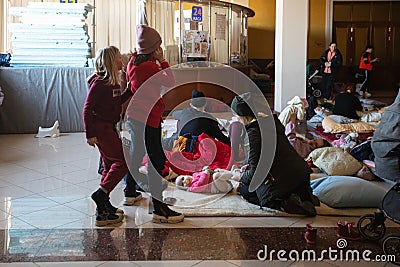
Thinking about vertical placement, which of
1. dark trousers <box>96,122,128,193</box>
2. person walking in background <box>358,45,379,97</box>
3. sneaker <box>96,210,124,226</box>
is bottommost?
sneaker <box>96,210,124,226</box>

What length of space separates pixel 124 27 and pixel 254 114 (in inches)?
250

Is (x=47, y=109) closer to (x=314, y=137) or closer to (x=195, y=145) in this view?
(x=195, y=145)

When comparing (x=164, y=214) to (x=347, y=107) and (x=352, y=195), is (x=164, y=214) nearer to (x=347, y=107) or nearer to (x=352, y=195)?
(x=352, y=195)

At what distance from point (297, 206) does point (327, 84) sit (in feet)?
26.5

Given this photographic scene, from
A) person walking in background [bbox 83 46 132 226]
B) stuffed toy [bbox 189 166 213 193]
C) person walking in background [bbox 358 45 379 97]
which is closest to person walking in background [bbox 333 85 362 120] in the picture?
stuffed toy [bbox 189 166 213 193]

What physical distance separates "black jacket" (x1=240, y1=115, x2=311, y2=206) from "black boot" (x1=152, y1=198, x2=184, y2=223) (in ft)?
1.90

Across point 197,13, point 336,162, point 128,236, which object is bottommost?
point 128,236

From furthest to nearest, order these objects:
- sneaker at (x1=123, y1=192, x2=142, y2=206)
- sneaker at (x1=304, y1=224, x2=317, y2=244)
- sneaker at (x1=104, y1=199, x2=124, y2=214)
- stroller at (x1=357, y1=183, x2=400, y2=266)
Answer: sneaker at (x1=123, y1=192, x2=142, y2=206)
sneaker at (x1=104, y1=199, x2=124, y2=214)
sneaker at (x1=304, y1=224, x2=317, y2=244)
stroller at (x1=357, y1=183, x2=400, y2=266)

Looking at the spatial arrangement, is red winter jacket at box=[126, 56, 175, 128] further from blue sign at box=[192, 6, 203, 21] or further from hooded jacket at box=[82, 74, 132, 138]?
blue sign at box=[192, 6, 203, 21]

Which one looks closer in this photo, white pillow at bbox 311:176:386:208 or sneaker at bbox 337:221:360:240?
sneaker at bbox 337:221:360:240

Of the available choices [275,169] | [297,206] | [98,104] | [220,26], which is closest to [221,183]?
[275,169]

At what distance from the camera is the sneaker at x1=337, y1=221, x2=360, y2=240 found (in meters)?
3.14

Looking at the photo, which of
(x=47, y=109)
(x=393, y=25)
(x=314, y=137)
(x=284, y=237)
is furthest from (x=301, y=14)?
(x=393, y=25)

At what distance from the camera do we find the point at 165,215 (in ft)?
11.4
